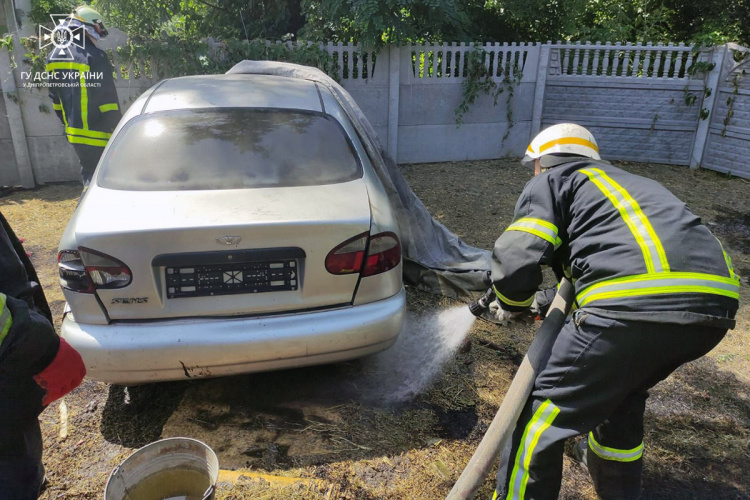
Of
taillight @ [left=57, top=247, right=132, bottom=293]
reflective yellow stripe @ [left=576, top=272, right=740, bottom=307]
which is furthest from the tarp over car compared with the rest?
reflective yellow stripe @ [left=576, top=272, right=740, bottom=307]

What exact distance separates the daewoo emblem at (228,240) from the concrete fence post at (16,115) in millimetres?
6187

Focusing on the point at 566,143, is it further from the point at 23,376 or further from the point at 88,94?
the point at 88,94

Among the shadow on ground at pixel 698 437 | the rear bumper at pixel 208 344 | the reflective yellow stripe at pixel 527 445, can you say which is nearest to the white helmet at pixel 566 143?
the reflective yellow stripe at pixel 527 445

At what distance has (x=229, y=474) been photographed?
2557 mm

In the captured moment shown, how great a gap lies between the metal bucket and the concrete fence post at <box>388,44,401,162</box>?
6550mm

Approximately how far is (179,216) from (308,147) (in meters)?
1.00

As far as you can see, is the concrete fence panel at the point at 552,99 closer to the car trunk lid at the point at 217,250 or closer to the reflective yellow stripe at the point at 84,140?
the reflective yellow stripe at the point at 84,140

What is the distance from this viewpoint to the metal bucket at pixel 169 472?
1.98 m

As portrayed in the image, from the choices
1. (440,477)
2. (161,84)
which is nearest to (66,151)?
(161,84)

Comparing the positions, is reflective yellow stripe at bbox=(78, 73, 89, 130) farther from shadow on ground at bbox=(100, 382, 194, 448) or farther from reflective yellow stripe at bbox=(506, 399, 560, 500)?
reflective yellow stripe at bbox=(506, 399, 560, 500)

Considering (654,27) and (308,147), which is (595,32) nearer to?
(654,27)

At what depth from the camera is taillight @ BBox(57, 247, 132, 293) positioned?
8.36 feet

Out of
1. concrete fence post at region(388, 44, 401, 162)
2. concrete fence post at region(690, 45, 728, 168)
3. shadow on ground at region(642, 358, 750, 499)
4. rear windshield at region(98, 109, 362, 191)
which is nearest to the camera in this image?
shadow on ground at region(642, 358, 750, 499)

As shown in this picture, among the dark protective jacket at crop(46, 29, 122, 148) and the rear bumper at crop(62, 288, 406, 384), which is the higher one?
the dark protective jacket at crop(46, 29, 122, 148)
